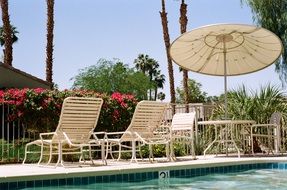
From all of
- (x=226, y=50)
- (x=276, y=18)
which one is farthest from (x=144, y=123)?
(x=276, y=18)

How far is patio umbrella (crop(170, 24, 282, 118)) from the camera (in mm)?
11156

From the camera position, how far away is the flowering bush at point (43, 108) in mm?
11305

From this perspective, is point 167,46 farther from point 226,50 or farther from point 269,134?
point 269,134

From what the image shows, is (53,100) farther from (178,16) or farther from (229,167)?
(178,16)

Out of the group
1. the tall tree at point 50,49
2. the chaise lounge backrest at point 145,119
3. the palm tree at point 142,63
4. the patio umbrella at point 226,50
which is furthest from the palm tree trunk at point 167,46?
the palm tree at point 142,63

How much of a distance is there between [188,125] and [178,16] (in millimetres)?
21437

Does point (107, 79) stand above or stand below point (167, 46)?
below

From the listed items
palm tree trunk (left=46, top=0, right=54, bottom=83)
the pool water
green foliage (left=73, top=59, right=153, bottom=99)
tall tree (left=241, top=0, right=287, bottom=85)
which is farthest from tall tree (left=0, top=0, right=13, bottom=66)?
green foliage (left=73, top=59, right=153, bottom=99)

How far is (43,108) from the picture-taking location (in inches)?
457

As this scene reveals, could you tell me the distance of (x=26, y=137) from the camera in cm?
1188

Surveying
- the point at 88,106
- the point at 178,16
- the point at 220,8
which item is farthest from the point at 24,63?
the point at 88,106

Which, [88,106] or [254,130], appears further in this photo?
[254,130]

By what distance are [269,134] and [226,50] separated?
2.50 m

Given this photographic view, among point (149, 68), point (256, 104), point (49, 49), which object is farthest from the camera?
point (149, 68)
